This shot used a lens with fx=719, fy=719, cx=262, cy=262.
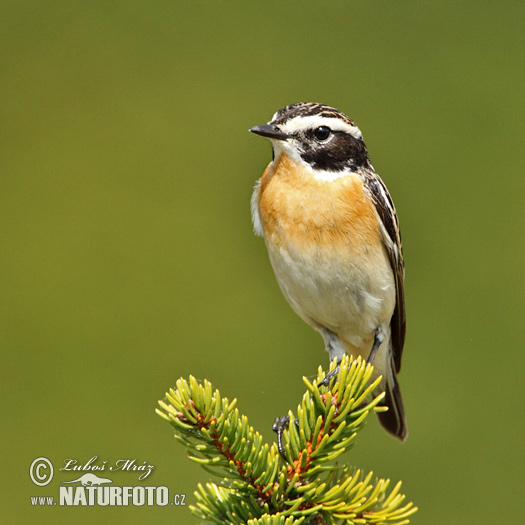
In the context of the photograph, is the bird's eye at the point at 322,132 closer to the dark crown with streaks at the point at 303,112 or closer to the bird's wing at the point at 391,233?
the dark crown with streaks at the point at 303,112

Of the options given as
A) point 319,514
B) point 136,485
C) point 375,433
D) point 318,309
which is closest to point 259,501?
point 319,514

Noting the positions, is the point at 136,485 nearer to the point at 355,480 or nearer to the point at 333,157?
the point at 355,480

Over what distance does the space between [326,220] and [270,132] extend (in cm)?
43

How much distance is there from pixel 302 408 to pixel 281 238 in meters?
1.05

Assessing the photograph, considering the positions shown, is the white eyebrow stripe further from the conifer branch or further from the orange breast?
the conifer branch

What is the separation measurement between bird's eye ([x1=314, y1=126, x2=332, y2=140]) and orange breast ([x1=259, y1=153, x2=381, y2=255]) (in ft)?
0.47

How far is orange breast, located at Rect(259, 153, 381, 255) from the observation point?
2949mm

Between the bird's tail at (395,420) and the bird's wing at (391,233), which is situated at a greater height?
the bird's wing at (391,233)

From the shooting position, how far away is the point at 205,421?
1.92 m

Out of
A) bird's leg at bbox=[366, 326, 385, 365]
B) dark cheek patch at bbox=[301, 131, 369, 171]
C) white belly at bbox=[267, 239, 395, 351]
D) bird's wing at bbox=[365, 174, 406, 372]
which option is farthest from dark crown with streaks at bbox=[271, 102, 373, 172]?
bird's leg at bbox=[366, 326, 385, 365]

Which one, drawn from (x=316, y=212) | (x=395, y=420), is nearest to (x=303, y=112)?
(x=316, y=212)

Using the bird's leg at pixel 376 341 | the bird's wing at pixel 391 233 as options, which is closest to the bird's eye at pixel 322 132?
the bird's wing at pixel 391 233

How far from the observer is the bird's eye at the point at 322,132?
296cm

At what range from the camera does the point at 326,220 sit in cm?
295
